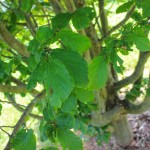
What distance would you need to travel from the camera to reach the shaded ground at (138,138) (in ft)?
7.80

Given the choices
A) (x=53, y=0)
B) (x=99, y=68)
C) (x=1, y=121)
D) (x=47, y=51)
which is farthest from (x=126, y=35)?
(x=1, y=121)

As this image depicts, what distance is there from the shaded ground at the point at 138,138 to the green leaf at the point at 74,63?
6.31 feet

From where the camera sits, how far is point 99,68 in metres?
0.70

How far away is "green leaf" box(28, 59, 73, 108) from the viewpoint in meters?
0.51

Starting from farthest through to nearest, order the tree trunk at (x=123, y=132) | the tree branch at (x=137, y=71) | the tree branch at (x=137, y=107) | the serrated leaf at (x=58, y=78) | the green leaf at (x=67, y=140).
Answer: the tree trunk at (x=123, y=132), the tree branch at (x=137, y=107), the tree branch at (x=137, y=71), the green leaf at (x=67, y=140), the serrated leaf at (x=58, y=78)

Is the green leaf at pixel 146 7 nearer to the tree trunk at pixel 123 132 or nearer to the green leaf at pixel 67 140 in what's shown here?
the green leaf at pixel 67 140

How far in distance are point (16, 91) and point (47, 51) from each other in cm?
63

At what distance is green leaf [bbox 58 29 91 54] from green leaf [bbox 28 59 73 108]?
0.07 meters

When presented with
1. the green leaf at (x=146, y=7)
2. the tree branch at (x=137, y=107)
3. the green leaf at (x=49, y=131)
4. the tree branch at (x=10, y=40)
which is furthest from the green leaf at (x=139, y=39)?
the tree branch at (x=137, y=107)

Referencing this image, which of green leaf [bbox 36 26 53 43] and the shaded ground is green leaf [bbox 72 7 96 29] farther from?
the shaded ground

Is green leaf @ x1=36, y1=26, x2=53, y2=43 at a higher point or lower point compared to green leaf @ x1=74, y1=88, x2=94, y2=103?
higher

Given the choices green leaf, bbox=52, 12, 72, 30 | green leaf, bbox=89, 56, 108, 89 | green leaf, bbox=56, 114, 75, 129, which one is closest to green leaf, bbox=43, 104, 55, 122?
green leaf, bbox=56, 114, 75, 129

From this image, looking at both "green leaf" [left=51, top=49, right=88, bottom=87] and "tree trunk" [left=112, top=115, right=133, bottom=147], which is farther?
"tree trunk" [left=112, top=115, right=133, bottom=147]

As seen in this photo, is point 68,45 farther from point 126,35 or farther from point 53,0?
point 53,0
